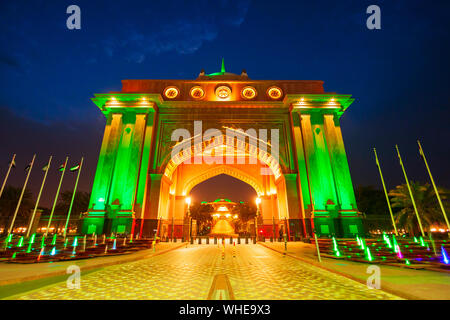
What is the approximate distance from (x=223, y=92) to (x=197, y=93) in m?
2.86

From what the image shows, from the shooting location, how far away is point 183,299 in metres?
3.47

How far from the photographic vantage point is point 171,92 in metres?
22.0

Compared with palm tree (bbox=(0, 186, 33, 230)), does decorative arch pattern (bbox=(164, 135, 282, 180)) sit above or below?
above

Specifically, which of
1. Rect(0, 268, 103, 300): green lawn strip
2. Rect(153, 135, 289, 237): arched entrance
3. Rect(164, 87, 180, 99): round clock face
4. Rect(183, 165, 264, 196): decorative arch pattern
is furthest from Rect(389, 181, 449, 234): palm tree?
Rect(0, 268, 103, 300): green lawn strip

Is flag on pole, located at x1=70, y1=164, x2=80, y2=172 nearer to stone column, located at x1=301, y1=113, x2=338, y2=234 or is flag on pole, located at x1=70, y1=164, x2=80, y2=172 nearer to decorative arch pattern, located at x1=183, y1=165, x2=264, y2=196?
decorative arch pattern, located at x1=183, y1=165, x2=264, y2=196

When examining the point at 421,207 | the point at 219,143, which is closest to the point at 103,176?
the point at 219,143

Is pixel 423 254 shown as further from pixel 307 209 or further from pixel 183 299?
pixel 183 299

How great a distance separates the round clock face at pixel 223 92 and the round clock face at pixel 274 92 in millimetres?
4427

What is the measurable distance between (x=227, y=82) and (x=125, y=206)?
16.3 metres

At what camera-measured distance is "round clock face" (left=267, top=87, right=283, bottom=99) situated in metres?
22.1

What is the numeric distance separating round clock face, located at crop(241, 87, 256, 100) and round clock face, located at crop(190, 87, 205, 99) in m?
4.45

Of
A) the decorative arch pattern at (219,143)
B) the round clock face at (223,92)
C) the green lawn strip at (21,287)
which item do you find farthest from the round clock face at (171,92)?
the green lawn strip at (21,287)

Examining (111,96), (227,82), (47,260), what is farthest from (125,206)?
(227,82)

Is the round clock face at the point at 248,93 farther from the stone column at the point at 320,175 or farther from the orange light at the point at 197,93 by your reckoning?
the stone column at the point at 320,175
